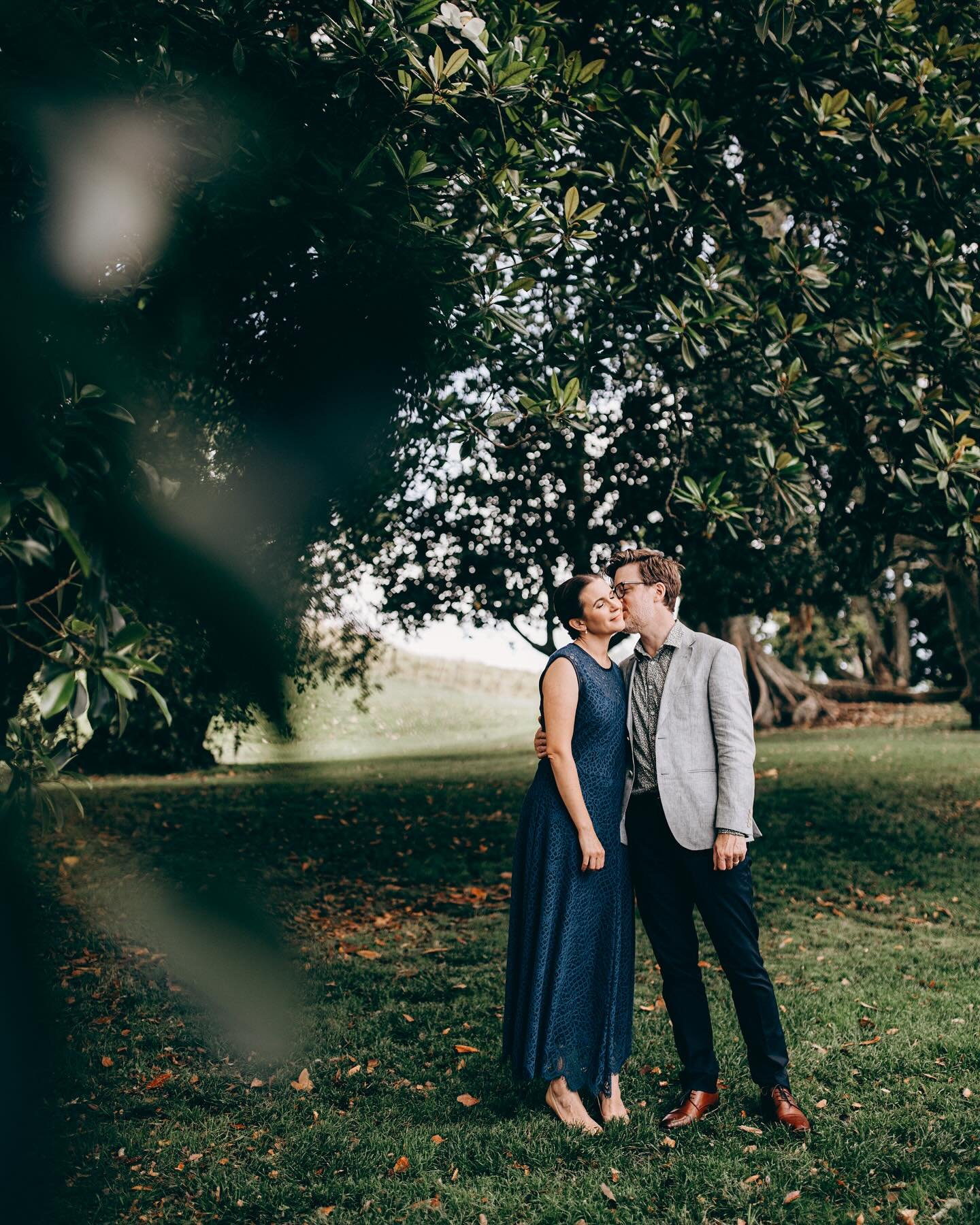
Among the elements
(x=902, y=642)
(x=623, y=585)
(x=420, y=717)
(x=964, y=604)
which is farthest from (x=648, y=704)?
(x=902, y=642)

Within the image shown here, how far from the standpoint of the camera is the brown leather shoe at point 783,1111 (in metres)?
4.46

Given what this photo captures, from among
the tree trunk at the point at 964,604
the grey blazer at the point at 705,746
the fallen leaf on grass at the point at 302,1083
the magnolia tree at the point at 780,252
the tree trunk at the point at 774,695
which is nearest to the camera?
the grey blazer at the point at 705,746

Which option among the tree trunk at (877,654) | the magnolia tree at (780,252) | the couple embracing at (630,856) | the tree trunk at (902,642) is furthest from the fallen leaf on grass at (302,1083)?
the tree trunk at (902,642)

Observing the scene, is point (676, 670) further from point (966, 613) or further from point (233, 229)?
point (966, 613)

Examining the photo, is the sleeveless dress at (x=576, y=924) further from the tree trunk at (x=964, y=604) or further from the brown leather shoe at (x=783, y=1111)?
the tree trunk at (x=964, y=604)

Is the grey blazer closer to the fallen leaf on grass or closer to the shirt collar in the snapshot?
the shirt collar

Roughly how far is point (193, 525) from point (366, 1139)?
4656mm

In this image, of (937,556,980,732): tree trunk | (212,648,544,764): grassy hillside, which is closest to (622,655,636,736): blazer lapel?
(937,556,980,732): tree trunk

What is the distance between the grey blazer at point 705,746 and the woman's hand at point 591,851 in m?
0.36

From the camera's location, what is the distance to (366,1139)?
4.64m

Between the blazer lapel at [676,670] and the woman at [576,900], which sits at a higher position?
the blazer lapel at [676,670]

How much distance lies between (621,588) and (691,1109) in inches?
100

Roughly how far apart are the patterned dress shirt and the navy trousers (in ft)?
0.34

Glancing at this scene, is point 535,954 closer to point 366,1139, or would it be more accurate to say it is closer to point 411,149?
point 366,1139
